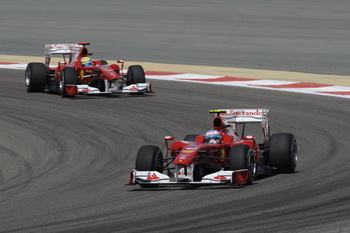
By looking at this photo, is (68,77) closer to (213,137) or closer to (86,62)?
(86,62)

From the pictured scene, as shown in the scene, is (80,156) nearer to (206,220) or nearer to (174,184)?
(174,184)

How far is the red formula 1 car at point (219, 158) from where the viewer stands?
11.2 m

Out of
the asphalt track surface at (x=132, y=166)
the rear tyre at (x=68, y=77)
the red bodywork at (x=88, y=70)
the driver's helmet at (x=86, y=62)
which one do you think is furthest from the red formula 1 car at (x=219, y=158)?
the driver's helmet at (x=86, y=62)

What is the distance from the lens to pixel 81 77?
20.5 meters

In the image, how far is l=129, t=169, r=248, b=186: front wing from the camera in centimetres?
1110

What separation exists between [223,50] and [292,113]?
36.8 feet

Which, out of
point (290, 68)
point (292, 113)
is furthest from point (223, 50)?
point (292, 113)

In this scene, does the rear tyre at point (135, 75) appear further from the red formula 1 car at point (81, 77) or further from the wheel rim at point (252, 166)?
the wheel rim at point (252, 166)

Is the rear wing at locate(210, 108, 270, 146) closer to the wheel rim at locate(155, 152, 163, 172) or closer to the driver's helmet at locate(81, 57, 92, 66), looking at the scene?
the wheel rim at locate(155, 152, 163, 172)

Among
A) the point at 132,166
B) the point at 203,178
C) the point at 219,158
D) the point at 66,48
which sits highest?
the point at 66,48

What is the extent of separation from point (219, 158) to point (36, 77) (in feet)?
34.1

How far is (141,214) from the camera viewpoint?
9.82 metres

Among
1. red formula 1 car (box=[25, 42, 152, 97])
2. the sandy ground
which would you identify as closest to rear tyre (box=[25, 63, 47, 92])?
red formula 1 car (box=[25, 42, 152, 97])

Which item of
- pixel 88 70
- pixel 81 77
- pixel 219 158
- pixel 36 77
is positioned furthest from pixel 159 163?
pixel 36 77
